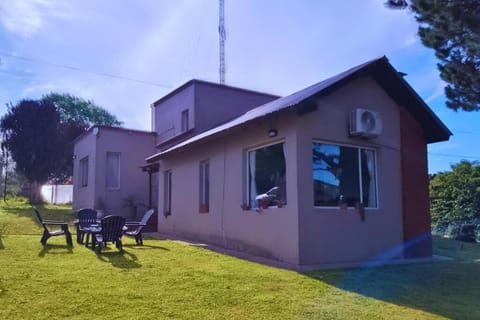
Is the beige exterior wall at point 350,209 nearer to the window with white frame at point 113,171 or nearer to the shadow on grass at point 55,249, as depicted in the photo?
the shadow on grass at point 55,249

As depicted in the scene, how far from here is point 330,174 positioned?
10.5m

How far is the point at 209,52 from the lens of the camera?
22781 millimetres

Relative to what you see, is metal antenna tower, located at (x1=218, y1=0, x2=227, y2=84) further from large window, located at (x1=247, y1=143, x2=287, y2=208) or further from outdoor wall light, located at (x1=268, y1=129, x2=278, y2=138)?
outdoor wall light, located at (x1=268, y1=129, x2=278, y2=138)

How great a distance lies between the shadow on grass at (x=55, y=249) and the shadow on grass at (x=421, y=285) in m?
5.98

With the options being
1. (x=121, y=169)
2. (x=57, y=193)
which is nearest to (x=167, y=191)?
(x=121, y=169)

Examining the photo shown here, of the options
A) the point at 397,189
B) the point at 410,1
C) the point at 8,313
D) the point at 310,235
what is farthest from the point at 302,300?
the point at 410,1

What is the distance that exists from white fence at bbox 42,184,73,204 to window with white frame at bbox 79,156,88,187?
1007cm

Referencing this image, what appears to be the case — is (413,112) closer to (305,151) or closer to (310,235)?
(305,151)

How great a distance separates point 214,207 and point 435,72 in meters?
7.04

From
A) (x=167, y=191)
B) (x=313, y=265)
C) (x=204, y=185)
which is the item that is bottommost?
(x=313, y=265)

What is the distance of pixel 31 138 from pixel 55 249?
21.7m

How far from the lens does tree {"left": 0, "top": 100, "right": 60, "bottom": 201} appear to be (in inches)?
1189

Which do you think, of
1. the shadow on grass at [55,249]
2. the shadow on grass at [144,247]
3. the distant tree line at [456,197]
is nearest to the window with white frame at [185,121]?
the shadow on grass at [144,247]

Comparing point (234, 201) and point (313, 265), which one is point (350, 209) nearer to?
point (313, 265)
